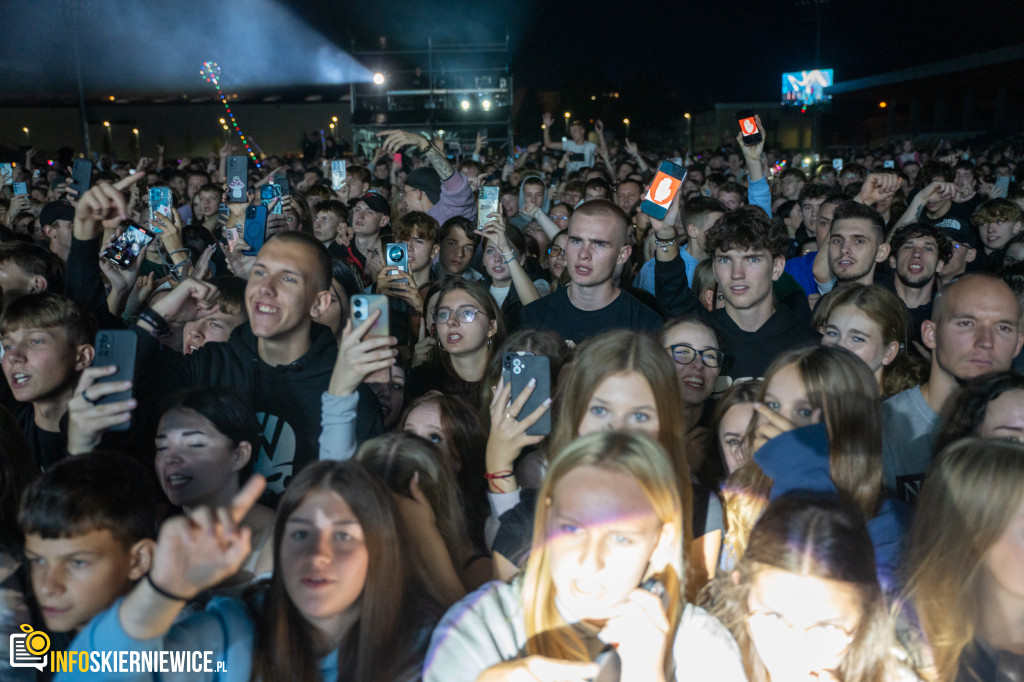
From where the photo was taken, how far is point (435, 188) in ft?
23.7

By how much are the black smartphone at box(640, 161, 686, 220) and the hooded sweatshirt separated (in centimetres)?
237

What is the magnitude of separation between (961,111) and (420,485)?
157 feet

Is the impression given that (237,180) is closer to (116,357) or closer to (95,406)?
(116,357)

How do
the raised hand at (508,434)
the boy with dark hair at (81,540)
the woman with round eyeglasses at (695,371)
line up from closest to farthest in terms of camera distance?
1. the boy with dark hair at (81,540)
2. the raised hand at (508,434)
3. the woman with round eyeglasses at (695,371)

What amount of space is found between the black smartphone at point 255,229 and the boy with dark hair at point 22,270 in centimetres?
112

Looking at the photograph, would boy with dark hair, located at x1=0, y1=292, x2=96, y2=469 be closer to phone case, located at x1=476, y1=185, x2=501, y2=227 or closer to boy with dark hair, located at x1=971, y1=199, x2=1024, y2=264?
phone case, located at x1=476, y1=185, x2=501, y2=227

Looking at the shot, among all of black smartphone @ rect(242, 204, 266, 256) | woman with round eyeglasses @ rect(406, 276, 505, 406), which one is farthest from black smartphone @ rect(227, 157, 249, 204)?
woman with round eyeglasses @ rect(406, 276, 505, 406)

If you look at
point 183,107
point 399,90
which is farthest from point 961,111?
point 183,107

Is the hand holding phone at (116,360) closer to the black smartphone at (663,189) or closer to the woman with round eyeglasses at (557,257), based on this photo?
the black smartphone at (663,189)

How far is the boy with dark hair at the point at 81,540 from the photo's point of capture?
2.17 meters

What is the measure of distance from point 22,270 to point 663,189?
12.2 ft

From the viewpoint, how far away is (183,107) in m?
48.4

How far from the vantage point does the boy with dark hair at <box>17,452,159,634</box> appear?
2174mm

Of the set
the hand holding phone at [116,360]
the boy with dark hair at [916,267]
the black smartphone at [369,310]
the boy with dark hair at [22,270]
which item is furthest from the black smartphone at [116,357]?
the boy with dark hair at [916,267]
